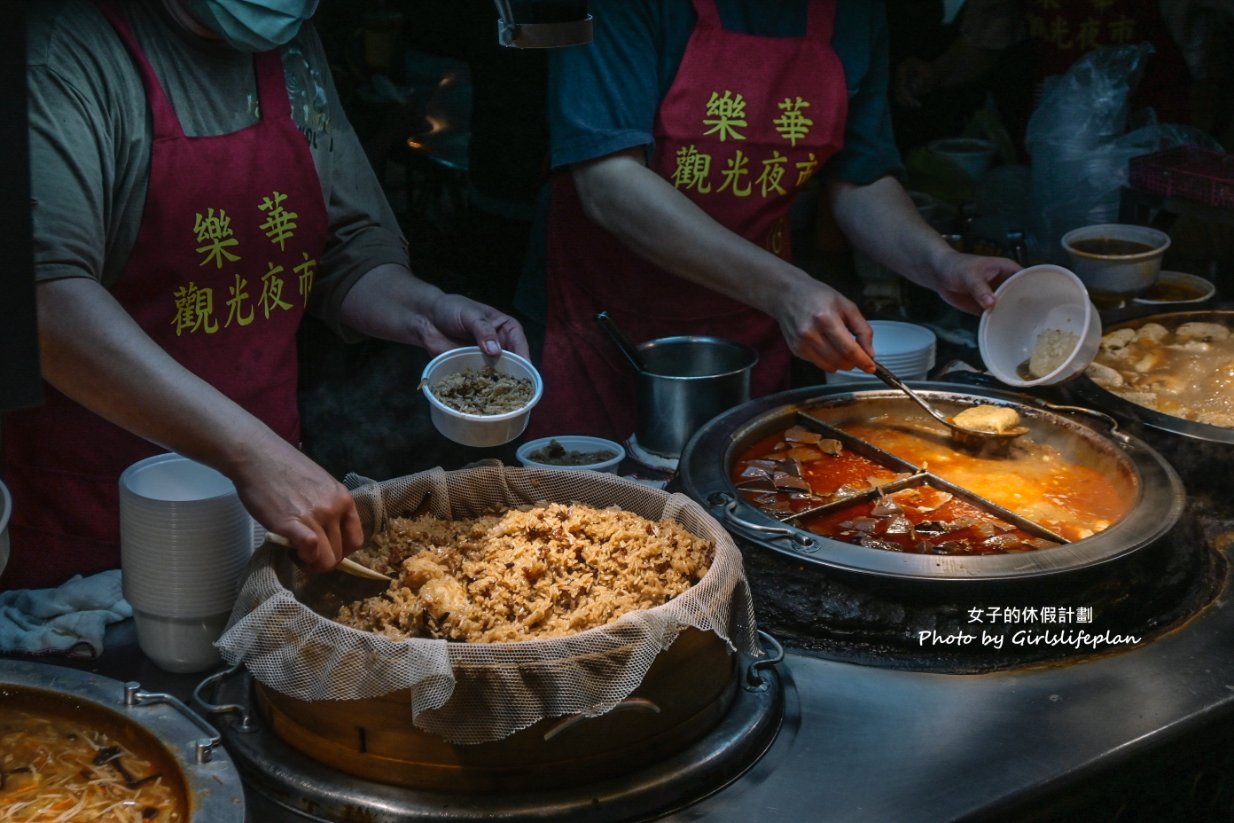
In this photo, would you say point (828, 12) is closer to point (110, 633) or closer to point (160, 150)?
point (160, 150)

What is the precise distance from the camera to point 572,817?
184cm

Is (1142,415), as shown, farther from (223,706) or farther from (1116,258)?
(223,706)

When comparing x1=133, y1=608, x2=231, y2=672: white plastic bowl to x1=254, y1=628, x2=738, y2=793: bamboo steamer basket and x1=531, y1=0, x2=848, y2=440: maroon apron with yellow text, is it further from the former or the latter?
x1=531, y1=0, x2=848, y2=440: maroon apron with yellow text

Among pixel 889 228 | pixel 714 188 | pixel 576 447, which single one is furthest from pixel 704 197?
pixel 576 447

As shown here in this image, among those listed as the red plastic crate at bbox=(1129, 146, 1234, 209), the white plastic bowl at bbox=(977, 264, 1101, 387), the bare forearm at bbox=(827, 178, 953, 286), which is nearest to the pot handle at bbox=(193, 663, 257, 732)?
the white plastic bowl at bbox=(977, 264, 1101, 387)

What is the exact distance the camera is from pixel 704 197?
3.55 meters

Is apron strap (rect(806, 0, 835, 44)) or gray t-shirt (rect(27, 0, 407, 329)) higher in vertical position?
apron strap (rect(806, 0, 835, 44))

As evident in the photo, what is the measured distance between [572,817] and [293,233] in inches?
60.0

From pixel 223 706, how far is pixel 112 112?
1162 mm

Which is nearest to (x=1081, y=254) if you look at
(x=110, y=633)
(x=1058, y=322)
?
(x=1058, y=322)

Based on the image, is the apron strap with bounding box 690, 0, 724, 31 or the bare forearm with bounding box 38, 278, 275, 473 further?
the apron strap with bounding box 690, 0, 724, 31

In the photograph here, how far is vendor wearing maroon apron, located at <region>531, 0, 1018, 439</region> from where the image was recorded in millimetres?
3227

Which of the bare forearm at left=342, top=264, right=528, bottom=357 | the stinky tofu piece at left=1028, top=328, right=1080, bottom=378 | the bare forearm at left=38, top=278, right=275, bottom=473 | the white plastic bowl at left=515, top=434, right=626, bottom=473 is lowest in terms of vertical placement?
the white plastic bowl at left=515, top=434, right=626, bottom=473

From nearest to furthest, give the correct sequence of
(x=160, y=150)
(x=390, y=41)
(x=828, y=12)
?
(x=160, y=150)
(x=828, y=12)
(x=390, y=41)
